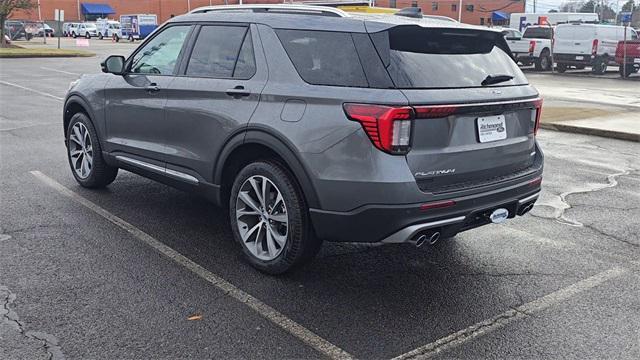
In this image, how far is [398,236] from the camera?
3.83m

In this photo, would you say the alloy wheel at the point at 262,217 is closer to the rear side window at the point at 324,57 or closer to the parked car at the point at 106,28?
the rear side window at the point at 324,57

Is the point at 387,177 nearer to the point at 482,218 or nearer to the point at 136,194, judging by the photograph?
the point at 482,218

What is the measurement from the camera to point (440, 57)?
4160 millimetres

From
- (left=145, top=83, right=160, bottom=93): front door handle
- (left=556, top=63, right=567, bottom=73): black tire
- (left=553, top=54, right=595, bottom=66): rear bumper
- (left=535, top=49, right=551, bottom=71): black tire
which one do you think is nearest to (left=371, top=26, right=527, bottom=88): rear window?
(left=145, top=83, right=160, bottom=93): front door handle

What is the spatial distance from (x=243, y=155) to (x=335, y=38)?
1124 mm

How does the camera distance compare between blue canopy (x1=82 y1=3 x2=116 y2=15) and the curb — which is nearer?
the curb

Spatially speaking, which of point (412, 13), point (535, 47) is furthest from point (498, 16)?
point (412, 13)

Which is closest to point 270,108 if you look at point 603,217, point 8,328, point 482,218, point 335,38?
point 335,38

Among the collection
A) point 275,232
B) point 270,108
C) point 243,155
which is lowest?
point 275,232

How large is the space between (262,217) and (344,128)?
3.37ft

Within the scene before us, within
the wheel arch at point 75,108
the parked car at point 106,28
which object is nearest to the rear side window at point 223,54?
the wheel arch at point 75,108

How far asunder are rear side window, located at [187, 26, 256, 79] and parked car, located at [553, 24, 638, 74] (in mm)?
25874

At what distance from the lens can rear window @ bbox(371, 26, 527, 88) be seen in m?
3.93

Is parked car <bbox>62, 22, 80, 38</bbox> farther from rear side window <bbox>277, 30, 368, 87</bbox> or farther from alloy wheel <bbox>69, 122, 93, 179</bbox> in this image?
rear side window <bbox>277, 30, 368, 87</bbox>
